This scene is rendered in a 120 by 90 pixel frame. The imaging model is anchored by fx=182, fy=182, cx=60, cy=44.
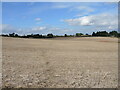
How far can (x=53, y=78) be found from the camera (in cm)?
825

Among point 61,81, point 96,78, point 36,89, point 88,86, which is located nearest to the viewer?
point 36,89

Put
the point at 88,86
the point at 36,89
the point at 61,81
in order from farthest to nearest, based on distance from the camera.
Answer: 1. the point at 61,81
2. the point at 88,86
3. the point at 36,89

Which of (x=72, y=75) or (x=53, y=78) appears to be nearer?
(x=53, y=78)

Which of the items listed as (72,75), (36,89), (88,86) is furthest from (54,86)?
(72,75)

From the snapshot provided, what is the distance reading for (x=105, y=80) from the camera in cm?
813

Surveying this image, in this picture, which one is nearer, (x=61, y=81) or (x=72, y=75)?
(x=61, y=81)

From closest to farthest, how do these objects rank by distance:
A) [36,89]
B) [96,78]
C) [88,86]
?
[36,89]
[88,86]
[96,78]

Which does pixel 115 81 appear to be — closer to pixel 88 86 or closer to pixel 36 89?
pixel 88 86

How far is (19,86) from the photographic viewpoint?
23.0ft

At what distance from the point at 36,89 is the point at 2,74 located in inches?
110

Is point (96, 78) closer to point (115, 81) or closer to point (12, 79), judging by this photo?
point (115, 81)

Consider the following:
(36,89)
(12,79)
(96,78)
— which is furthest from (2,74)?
(96,78)

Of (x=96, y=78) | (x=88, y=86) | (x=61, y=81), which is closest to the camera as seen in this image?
(x=88, y=86)

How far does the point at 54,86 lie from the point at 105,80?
2.49m
